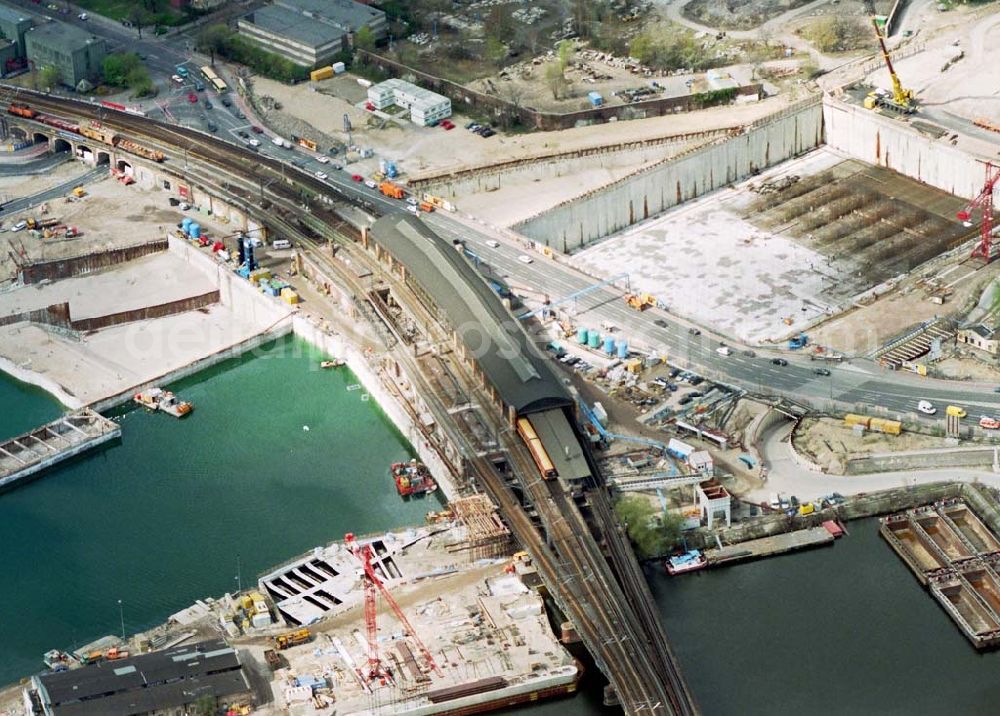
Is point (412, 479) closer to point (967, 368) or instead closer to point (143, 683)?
point (143, 683)

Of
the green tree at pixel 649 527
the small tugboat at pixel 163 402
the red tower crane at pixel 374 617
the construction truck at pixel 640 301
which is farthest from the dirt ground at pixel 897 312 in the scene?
the small tugboat at pixel 163 402

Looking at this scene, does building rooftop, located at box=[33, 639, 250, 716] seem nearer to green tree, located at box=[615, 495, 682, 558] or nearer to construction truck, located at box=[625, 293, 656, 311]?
green tree, located at box=[615, 495, 682, 558]

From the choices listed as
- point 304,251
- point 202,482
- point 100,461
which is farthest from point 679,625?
point 304,251

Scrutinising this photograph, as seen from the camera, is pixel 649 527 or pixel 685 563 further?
pixel 649 527

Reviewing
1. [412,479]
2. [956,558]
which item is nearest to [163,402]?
[412,479]

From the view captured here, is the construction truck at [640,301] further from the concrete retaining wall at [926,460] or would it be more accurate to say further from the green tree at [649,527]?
the green tree at [649,527]

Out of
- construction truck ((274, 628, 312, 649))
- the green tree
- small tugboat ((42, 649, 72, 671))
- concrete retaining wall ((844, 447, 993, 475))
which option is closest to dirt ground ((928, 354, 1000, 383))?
concrete retaining wall ((844, 447, 993, 475))
